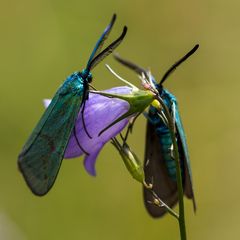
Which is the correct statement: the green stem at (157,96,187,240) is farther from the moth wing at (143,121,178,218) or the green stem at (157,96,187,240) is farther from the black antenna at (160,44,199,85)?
the moth wing at (143,121,178,218)

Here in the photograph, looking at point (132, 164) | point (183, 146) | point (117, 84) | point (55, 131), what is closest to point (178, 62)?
point (183, 146)

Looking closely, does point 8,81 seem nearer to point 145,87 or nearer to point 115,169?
point 115,169

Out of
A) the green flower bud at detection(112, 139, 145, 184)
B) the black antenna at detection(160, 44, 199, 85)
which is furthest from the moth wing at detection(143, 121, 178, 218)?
the black antenna at detection(160, 44, 199, 85)

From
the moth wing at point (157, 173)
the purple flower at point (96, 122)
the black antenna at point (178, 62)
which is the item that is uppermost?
the black antenna at point (178, 62)

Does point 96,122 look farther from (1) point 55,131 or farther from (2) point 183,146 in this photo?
(2) point 183,146

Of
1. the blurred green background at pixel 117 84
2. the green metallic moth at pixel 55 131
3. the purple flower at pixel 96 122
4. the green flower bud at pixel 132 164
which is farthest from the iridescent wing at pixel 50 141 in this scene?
the blurred green background at pixel 117 84

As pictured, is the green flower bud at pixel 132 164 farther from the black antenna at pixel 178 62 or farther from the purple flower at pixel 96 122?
the black antenna at pixel 178 62

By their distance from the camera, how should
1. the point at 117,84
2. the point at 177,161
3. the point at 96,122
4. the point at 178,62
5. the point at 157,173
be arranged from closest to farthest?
1. the point at 177,161
2. the point at 178,62
3. the point at 96,122
4. the point at 157,173
5. the point at 117,84
